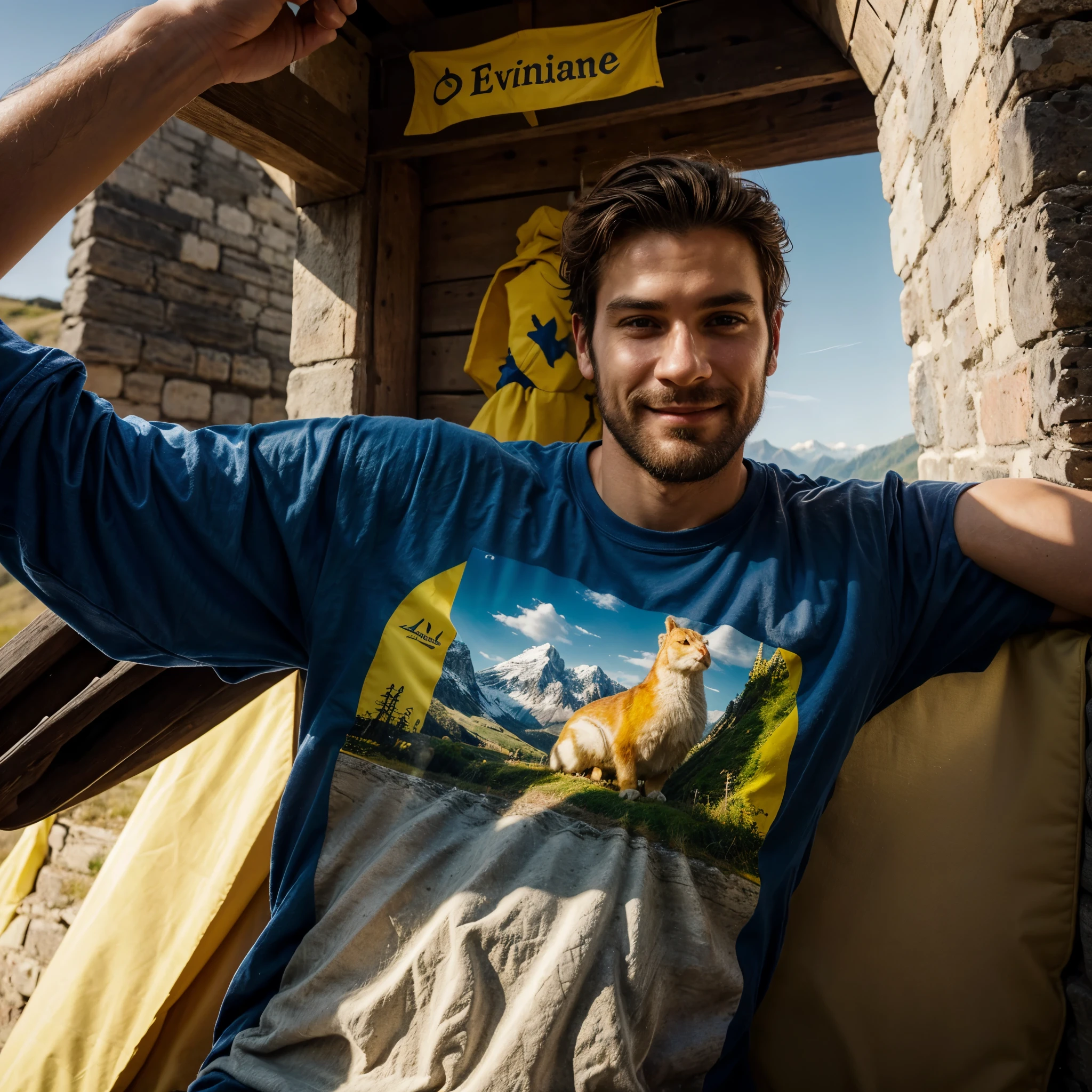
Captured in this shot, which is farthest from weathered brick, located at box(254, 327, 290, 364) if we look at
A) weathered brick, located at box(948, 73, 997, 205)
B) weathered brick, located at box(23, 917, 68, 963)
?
weathered brick, located at box(948, 73, 997, 205)

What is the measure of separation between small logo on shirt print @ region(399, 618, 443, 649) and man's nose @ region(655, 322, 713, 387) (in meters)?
0.60

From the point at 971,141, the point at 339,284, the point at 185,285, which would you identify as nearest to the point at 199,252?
the point at 185,285

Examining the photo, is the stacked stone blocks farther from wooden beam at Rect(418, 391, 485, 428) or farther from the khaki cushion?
the khaki cushion

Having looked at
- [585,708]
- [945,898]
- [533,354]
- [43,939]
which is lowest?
[43,939]

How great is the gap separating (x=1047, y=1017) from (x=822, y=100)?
3.16 meters

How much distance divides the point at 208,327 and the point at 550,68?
13.9 ft

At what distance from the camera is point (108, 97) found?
101 cm

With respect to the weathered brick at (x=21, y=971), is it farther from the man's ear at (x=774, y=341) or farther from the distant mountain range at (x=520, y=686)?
the man's ear at (x=774, y=341)

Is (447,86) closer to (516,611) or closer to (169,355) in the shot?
(516,611)

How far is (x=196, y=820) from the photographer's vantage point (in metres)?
2.14

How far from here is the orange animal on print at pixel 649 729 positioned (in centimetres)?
125

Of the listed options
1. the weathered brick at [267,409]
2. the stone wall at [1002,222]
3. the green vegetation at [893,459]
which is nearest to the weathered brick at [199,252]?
the weathered brick at [267,409]

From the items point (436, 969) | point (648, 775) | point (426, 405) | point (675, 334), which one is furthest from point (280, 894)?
point (426, 405)

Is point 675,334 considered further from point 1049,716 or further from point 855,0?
point 855,0
